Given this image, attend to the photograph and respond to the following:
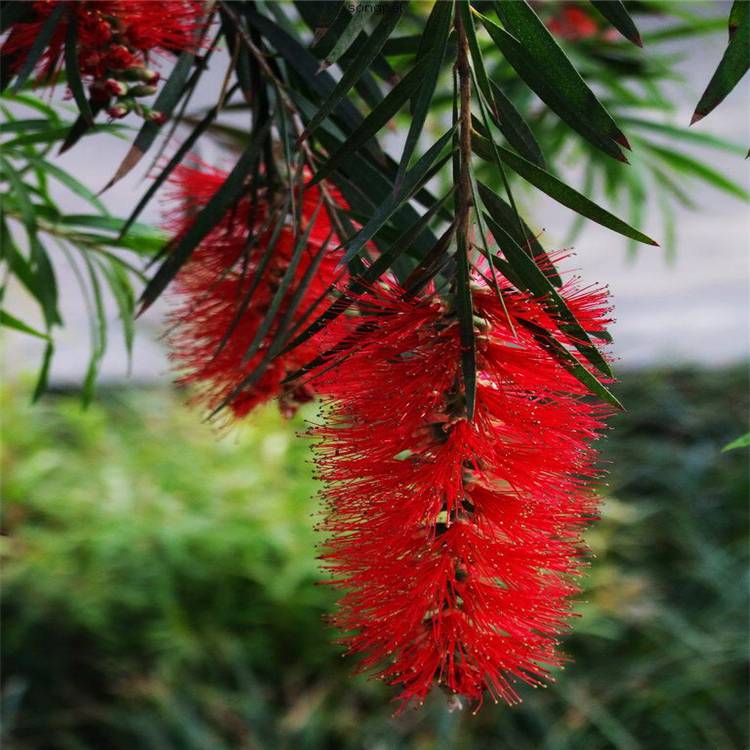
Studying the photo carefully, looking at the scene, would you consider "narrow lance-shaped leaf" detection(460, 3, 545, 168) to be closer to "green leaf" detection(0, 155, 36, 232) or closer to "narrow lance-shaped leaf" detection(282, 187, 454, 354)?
"narrow lance-shaped leaf" detection(282, 187, 454, 354)

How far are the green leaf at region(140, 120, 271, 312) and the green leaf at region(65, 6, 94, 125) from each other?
0.18 feet

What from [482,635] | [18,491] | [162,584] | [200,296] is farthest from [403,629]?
[18,491]

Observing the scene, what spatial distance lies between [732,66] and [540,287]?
0.25 feet

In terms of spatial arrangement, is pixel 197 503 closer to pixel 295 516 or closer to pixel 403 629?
pixel 295 516

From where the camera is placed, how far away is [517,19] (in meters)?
0.29

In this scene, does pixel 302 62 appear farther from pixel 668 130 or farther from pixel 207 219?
pixel 668 130

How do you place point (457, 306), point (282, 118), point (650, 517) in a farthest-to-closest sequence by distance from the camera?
point (650, 517)
point (282, 118)
point (457, 306)

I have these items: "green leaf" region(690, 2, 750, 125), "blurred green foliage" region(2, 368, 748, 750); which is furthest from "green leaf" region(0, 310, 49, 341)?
"blurred green foliage" region(2, 368, 748, 750)

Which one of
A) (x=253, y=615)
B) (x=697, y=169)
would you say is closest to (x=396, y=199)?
(x=697, y=169)

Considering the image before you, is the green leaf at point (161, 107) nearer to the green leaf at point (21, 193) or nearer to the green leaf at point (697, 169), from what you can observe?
the green leaf at point (21, 193)

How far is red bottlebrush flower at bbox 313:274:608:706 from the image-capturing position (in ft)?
0.98

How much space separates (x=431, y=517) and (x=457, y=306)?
7 centimetres

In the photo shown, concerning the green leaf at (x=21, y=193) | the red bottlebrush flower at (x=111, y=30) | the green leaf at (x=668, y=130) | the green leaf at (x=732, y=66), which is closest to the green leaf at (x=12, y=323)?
the green leaf at (x=21, y=193)

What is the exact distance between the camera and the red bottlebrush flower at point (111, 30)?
38 cm
